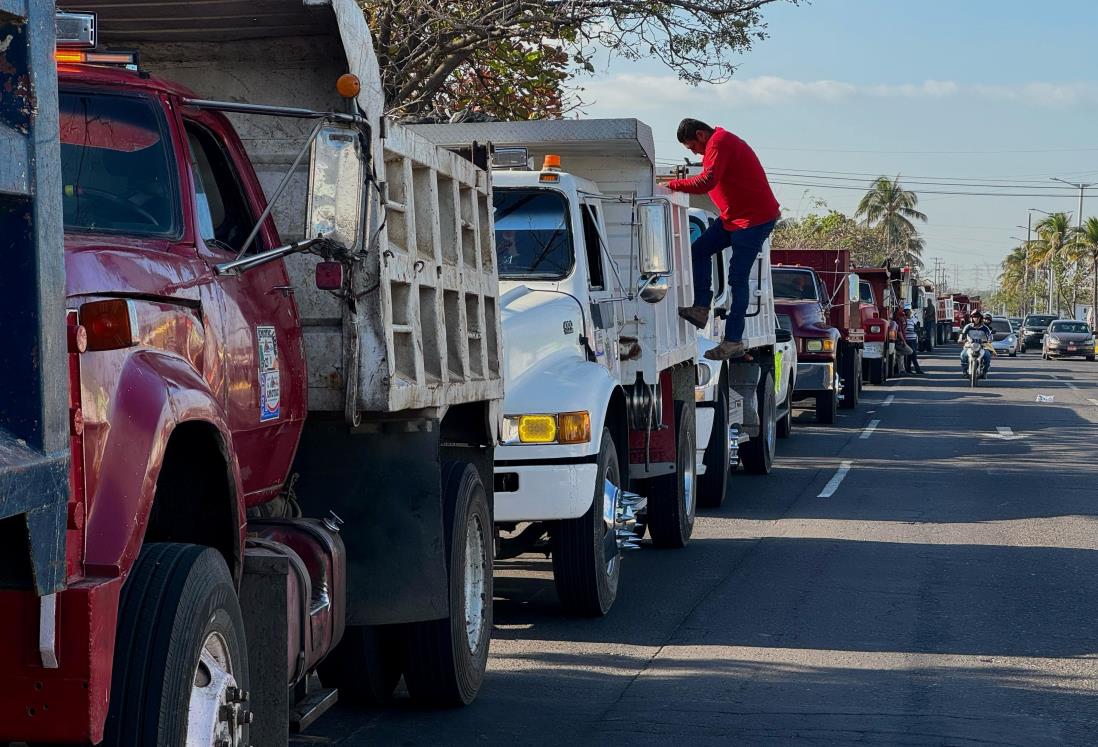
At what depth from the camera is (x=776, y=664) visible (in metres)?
7.38

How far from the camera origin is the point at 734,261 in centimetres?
1175

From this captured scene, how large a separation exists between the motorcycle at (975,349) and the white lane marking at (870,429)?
36.8ft

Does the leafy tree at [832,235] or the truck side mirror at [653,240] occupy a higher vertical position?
the leafy tree at [832,235]

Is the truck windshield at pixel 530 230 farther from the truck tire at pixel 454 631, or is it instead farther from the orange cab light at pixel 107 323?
the orange cab light at pixel 107 323

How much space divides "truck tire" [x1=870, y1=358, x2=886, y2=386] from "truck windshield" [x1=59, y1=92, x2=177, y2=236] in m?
31.8

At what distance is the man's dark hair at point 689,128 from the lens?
11.5 meters

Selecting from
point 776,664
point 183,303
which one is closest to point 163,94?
point 183,303

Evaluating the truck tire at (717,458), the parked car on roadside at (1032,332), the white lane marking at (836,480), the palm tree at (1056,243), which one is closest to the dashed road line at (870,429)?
the white lane marking at (836,480)

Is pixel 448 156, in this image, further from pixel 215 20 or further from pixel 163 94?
pixel 163 94

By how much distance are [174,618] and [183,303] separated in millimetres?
1081

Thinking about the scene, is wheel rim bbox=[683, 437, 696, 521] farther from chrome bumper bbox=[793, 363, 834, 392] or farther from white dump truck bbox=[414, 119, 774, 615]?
chrome bumper bbox=[793, 363, 834, 392]

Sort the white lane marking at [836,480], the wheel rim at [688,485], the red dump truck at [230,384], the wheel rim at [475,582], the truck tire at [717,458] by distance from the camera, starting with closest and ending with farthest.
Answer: the red dump truck at [230,384]
the wheel rim at [475,582]
the wheel rim at [688,485]
the truck tire at [717,458]
the white lane marking at [836,480]

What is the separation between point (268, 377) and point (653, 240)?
Result: 182 inches

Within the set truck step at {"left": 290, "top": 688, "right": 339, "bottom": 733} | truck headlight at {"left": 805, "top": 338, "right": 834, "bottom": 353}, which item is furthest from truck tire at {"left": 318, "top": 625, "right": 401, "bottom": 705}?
truck headlight at {"left": 805, "top": 338, "right": 834, "bottom": 353}
